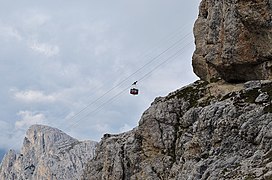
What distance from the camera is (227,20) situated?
49.0 metres

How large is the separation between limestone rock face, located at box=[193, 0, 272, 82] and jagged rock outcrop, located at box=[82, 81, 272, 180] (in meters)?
2.56

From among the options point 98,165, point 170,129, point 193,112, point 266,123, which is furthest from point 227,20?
point 98,165

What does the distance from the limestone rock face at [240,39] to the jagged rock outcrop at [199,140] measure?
2564mm

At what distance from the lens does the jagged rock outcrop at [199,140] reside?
32.4 meters

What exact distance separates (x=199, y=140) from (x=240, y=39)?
621 inches

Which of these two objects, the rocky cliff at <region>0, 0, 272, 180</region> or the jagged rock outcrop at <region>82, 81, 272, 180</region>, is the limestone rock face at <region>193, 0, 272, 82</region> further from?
the jagged rock outcrop at <region>82, 81, 272, 180</region>

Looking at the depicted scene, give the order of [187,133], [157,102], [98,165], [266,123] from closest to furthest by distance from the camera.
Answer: [266,123] < [187,133] < [157,102] < [98,165]

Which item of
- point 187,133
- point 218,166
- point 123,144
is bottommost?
point 218,166

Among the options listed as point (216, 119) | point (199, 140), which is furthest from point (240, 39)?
point (199, 140)

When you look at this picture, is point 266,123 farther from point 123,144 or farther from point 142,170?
point 123,144

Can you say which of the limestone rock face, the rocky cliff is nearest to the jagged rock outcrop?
the rocky cliff

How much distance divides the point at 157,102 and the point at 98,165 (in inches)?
659

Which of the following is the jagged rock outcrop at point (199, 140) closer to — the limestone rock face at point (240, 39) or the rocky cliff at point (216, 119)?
the rocky cliff at point (216, 119)

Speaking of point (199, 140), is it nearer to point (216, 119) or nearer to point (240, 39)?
point (216, 119)
